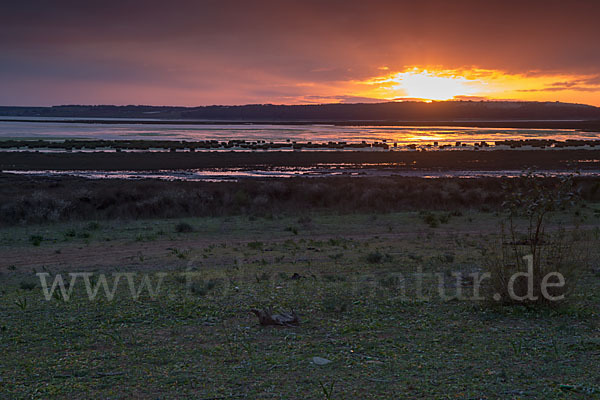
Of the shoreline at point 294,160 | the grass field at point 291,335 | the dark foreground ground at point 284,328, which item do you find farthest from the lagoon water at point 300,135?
the grass field at point 291,335

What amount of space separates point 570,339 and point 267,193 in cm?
2542

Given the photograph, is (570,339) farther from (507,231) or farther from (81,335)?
(507,231)

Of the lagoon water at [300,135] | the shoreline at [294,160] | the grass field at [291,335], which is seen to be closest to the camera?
the grass field at [291,335]

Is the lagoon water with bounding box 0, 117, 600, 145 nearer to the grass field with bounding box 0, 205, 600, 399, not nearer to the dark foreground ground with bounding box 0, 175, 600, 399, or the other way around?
the dark foreground ground with bounding box 0, 175, 600, 399

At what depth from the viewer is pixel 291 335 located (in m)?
6.68

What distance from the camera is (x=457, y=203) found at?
28.2 m

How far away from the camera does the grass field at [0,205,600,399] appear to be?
202 inches

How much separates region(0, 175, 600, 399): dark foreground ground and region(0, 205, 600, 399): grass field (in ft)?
0.08

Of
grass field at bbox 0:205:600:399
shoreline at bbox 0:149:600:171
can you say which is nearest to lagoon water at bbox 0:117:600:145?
shoreline at bbox 0:149:600:171

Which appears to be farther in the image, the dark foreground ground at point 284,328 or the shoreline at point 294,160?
the shoreline at point 294,160

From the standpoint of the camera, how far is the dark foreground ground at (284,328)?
17.0 feet

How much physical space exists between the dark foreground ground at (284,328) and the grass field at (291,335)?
0.08 feet

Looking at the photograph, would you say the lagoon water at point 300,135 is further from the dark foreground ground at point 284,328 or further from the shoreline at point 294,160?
the dark foreground ground at point 284,328

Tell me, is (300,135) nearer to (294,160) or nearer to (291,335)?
(294,160)
